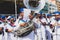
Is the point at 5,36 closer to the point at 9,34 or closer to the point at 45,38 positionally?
the point at 9,34

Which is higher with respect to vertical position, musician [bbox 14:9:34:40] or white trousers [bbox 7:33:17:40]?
musician [bbox 14:9:34:40]

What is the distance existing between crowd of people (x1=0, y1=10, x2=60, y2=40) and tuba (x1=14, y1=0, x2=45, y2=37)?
84mm

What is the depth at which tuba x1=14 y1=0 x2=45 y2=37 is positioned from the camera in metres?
15.0

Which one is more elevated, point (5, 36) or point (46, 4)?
point (46, 4)

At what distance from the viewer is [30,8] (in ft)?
49.1

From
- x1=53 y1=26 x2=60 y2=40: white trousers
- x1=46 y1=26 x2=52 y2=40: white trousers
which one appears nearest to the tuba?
x1=46 y1=26 x2=52 y2=40: white trousers


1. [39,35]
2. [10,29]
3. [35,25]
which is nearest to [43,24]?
[35,25]

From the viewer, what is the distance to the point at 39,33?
15.0 m

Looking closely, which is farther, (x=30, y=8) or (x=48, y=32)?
(x=48, y=32)

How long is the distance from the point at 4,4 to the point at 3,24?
584 millimetres

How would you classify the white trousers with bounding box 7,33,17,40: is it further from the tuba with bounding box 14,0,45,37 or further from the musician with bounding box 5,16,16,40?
the tuba with bounding box 14,0,45,37

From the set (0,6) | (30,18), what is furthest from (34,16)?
(0,6)

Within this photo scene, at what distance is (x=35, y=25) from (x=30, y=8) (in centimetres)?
52

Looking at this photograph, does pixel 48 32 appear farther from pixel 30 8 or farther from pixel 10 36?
pixel 10 36
